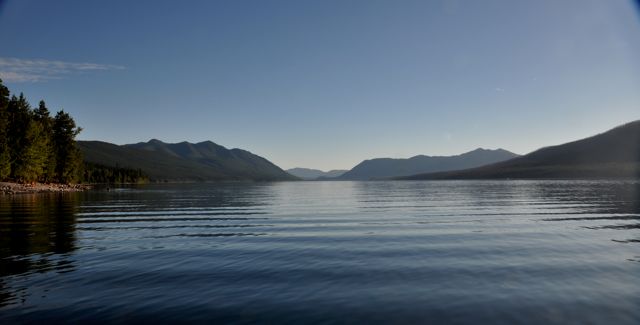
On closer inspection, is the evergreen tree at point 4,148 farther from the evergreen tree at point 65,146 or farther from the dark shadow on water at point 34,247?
the dark shadow on water at point 34,247

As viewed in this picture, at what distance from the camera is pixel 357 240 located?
27969mm

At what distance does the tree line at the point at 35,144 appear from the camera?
380ft

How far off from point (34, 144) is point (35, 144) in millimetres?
572

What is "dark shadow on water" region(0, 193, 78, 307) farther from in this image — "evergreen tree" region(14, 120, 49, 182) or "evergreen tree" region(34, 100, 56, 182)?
"evergreen tree" region(34, 100, 56, 182)

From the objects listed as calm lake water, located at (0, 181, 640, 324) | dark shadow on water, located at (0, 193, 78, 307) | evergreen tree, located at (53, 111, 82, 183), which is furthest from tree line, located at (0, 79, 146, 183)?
calm lake water, located at (0, 181, 640, 324)

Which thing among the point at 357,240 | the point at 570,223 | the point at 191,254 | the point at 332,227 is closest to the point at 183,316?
the point at 191,254

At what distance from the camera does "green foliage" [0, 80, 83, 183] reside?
116 metres

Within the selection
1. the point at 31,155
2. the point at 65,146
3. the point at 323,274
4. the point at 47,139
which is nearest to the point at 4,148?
the point at 31,155

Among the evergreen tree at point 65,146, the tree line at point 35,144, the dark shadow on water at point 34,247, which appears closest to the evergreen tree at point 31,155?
the tree line at point 35,144

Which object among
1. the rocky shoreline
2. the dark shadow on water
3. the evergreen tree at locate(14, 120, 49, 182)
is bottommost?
the dark shadow on water

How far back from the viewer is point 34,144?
119m

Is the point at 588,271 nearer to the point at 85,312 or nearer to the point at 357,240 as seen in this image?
the point at 357,240

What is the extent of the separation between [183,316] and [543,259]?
18117 mm

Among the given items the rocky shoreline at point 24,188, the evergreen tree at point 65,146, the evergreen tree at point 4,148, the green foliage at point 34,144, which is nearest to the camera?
Answer: the rocky shoreline at point 24,188
